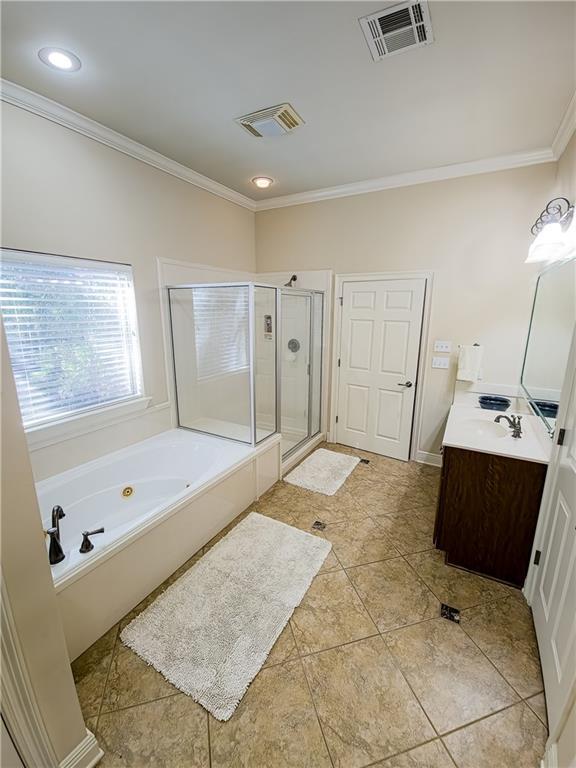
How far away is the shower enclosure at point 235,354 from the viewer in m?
2.71

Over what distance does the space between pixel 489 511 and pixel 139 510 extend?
95.7 inches

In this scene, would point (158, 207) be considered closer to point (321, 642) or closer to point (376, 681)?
point (321, 642)

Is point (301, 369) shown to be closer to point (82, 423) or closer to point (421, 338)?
point (421, 338)

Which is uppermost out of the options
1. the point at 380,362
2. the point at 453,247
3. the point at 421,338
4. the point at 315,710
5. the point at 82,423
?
the point at 453,247

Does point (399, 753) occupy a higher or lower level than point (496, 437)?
lower

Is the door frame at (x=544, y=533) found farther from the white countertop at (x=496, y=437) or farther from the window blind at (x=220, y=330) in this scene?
the window blind at (x=220, y=330)

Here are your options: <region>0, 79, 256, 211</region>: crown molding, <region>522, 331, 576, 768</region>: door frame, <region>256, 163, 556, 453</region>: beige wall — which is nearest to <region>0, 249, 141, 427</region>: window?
<region>0, 79, 256, 211</region>: crown molding

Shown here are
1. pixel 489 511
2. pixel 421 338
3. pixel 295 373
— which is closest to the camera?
pixel 489 511

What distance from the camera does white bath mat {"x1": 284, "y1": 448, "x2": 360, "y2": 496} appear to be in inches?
118

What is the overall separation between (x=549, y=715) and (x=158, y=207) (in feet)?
12.1

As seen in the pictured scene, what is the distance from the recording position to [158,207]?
261 cm

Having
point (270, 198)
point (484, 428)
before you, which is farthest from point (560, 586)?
point (270, 198)

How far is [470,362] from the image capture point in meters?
2.86

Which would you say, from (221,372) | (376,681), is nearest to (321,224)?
(221,372)
